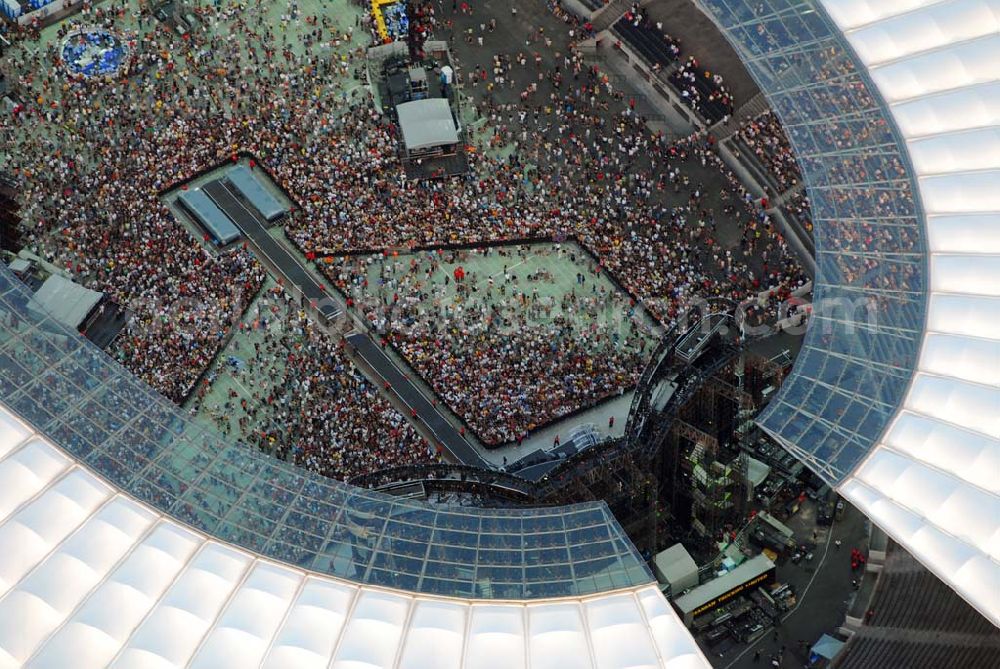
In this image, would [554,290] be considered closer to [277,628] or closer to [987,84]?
[987,84]

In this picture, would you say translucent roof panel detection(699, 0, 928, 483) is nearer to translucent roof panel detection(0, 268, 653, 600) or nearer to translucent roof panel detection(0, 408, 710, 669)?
translucent roof panel detection(0, 268, 653, 600)

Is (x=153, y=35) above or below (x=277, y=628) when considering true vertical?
above

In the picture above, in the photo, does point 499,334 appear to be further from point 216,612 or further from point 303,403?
point 216,612

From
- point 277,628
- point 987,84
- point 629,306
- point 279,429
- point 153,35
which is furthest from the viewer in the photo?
point 153,35

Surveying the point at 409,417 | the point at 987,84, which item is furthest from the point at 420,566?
the point at 987,84

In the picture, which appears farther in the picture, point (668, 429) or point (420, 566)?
point (668, 429)
